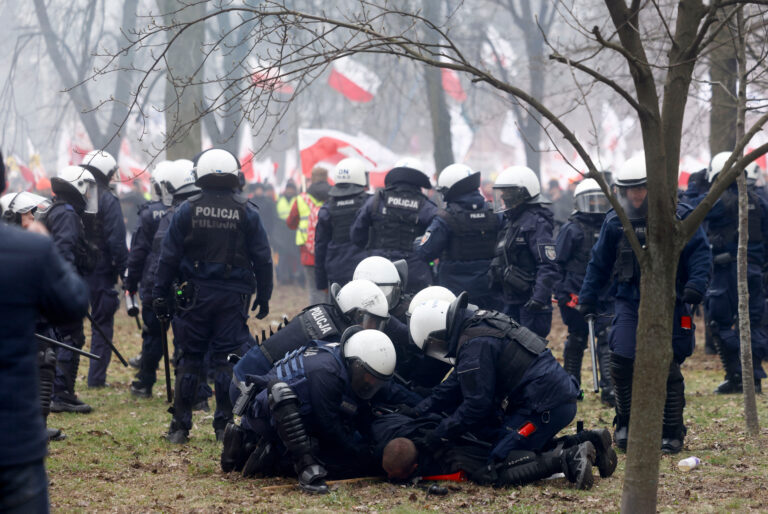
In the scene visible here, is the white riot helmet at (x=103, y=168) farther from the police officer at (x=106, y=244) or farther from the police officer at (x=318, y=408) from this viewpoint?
the police officer at (x=318, y=408)

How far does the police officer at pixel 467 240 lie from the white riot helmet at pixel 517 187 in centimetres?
35

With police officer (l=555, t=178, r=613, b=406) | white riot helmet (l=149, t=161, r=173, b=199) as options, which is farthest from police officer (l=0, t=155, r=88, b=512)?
police officer (l=555, t=178, r=613, b=406)

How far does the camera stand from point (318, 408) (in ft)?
19.4

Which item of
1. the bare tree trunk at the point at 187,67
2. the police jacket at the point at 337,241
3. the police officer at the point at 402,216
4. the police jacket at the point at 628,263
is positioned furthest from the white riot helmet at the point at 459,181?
the bare tree trunk at the point at 187,67

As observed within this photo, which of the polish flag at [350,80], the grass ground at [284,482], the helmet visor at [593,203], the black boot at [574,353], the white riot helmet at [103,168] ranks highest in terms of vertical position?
the polish flag at [350,80]

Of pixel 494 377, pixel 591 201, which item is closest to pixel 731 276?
pixel 591 201

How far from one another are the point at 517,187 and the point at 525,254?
625 millimetres

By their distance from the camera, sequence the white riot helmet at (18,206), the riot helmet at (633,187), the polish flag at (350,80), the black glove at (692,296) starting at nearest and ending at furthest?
the black glove at (692,296) → the riot helmet at (633,187) → the white riot helmet at (18,206) → the polish flag at (350,80)

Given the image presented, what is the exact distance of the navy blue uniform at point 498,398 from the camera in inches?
233

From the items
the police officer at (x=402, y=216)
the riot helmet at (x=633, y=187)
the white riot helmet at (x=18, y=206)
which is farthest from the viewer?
the police officer at (x=402, y=216)

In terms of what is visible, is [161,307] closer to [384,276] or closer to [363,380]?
[384,276]

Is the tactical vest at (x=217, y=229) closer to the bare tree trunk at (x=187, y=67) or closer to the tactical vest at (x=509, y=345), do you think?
the tactical vest at (x=509, y=345)

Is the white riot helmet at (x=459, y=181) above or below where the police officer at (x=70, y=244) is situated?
above

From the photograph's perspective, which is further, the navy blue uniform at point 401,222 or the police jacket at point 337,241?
the police jacket at point 337,241
